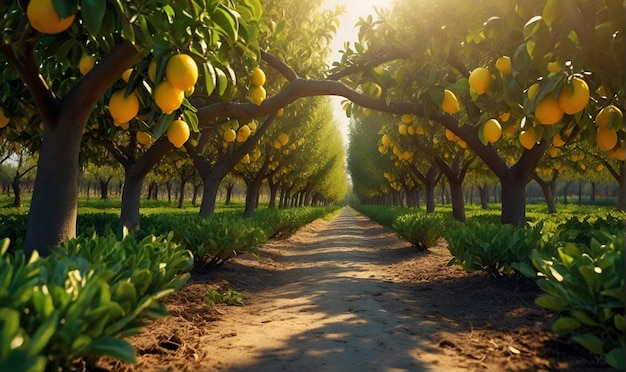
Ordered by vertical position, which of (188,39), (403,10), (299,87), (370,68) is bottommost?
(188,39)

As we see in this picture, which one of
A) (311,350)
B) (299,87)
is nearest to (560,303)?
(311,350)

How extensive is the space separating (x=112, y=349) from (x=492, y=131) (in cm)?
366

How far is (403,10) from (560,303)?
5.39 m

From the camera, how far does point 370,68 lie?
6.29 m

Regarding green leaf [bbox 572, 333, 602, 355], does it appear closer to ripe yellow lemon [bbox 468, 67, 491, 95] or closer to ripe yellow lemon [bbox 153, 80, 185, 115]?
ripe yellow lemon [bbox 468, 67, 491, 95]

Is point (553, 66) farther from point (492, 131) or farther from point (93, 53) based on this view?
point (93, 53)

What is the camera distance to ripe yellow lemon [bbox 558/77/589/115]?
2.39 metres

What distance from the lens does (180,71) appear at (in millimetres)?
2422

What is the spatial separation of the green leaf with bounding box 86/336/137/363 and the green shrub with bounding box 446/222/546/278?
15.2 ft

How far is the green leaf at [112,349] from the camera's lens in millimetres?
1954

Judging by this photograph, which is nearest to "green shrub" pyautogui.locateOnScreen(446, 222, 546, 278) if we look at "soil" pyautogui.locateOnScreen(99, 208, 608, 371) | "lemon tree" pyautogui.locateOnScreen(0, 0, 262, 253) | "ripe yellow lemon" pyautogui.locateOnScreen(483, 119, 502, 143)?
"soil" pyautogui.locateOnScreen(99, 208, 608, 371)

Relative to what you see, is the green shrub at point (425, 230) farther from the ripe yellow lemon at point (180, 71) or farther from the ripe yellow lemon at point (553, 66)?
the ripe yellow lemon at point (180, 71)

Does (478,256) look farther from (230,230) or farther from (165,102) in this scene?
(165,102)

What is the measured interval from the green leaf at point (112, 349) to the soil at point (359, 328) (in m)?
1.13
